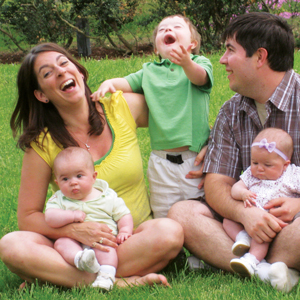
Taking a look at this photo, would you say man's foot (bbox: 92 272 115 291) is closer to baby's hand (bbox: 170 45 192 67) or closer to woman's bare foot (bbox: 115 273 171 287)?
woman's bare foot (bbox: 115 273 171 287)

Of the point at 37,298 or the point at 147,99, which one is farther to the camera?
the point at 147,99

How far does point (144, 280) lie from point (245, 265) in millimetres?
616

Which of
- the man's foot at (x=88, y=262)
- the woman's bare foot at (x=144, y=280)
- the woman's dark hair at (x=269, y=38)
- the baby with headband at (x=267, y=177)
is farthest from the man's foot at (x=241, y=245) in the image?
the woman's dark hair at (x=269, y=38)

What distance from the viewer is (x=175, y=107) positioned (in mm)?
3299

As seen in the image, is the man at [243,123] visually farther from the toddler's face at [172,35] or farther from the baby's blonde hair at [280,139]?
the toddler's face at [172,35]

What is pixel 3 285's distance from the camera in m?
3.01

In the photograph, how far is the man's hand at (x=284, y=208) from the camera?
2.79m

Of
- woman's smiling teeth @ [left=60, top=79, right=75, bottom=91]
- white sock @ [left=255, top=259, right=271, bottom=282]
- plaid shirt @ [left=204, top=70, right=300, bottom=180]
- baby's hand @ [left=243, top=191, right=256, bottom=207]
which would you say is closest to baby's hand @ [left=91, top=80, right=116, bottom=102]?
woman's smiling teeth @ [left=60, top=79, right=75, bottom=91]

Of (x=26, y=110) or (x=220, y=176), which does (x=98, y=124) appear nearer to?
(x=26, y=110)

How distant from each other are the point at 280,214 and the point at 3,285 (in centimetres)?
183

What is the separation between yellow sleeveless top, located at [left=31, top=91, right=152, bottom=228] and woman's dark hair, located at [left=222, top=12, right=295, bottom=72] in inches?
37.0

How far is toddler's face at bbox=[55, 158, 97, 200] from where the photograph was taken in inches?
112

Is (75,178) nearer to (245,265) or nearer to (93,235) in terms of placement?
(93,235)

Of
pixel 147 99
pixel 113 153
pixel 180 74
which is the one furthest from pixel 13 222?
pixel 180 74
